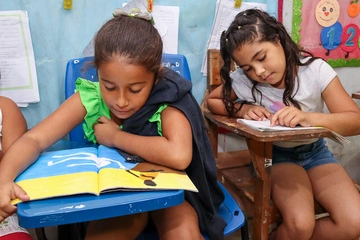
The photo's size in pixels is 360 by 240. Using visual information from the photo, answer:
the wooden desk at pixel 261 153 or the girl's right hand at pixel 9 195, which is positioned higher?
the girl's right hand at pixel 9 195

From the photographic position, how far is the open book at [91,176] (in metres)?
0.64

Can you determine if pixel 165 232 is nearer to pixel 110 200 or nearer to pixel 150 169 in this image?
pixel 150 169

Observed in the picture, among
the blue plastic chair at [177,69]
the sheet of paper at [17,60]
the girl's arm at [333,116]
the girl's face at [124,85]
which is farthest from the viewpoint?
the sheet of paper at [17,60]

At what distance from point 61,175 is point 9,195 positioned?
0.10 metres

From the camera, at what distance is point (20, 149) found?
83 centimetres

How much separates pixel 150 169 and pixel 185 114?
0.21 m

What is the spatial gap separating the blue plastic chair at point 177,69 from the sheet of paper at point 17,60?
0.59 feet

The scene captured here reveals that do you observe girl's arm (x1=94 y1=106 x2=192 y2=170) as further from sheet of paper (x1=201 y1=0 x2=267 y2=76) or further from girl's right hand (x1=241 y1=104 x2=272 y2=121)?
sheet of paper (x1=201 y1=0 x2=267 y2=76)

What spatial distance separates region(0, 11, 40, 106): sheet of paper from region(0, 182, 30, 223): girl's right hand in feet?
2.67

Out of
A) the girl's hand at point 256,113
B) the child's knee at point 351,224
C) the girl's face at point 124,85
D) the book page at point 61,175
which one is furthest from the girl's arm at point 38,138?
the child's knee at point 351,224

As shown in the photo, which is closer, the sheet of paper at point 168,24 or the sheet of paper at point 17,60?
the sheet of paper at point 17,60

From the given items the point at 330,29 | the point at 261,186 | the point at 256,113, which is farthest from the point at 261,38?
the point at 330,29

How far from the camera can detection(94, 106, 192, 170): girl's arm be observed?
83 cm

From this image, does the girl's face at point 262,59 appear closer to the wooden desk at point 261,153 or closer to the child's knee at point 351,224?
the wooden desk at point 261,153
